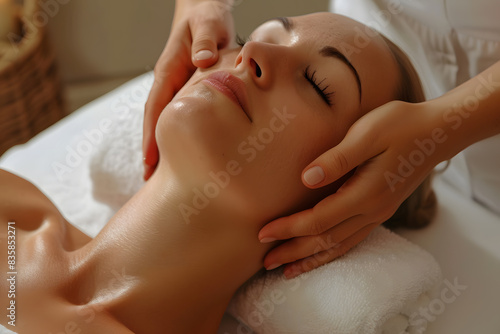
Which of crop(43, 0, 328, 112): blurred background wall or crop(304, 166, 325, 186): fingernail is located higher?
crop(304, 166, 325, 186): fingernail

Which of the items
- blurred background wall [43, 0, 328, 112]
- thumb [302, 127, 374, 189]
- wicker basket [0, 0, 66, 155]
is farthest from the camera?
blurred background wall [43, 0, 328, 112]

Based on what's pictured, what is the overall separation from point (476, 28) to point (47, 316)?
3.18 feet

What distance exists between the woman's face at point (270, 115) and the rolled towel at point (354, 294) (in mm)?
143

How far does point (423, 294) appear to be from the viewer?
3.39ft

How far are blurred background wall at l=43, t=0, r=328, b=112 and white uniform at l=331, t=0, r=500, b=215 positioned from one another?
100 cm

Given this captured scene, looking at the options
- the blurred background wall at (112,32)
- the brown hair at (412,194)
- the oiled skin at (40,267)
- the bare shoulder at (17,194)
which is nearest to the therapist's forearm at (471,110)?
the brown hair at (412,194)

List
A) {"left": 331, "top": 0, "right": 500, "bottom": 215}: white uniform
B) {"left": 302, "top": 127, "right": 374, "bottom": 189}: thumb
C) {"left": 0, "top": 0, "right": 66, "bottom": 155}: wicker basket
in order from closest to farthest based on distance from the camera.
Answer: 1. {"left": 302, "top": 127, "right": 374, "bottom": 189}: thumb
2. {"left": 331, "top": 0, "right": 500, "bottom": 215}: white uniform
3. {"left": 0, "top": 0, "right": 66, "bottom": 155}: wicker basket

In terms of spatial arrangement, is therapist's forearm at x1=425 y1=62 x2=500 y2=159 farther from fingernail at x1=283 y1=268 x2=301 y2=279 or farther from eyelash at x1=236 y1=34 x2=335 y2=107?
fingernail at x1=283 y1=268 x2=301 y2=279

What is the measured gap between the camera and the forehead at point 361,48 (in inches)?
38.6

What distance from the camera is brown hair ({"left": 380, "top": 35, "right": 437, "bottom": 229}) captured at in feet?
3.50

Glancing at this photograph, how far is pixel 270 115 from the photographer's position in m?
0.93

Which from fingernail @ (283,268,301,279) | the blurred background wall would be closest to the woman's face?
fingernail @ (283,268,301,279)

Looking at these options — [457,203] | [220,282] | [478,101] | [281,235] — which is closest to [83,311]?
[220,282]

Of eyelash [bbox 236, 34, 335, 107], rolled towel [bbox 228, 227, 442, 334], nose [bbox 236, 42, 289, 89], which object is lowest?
rolled towel [bbox 228, 227, 442, 334]
